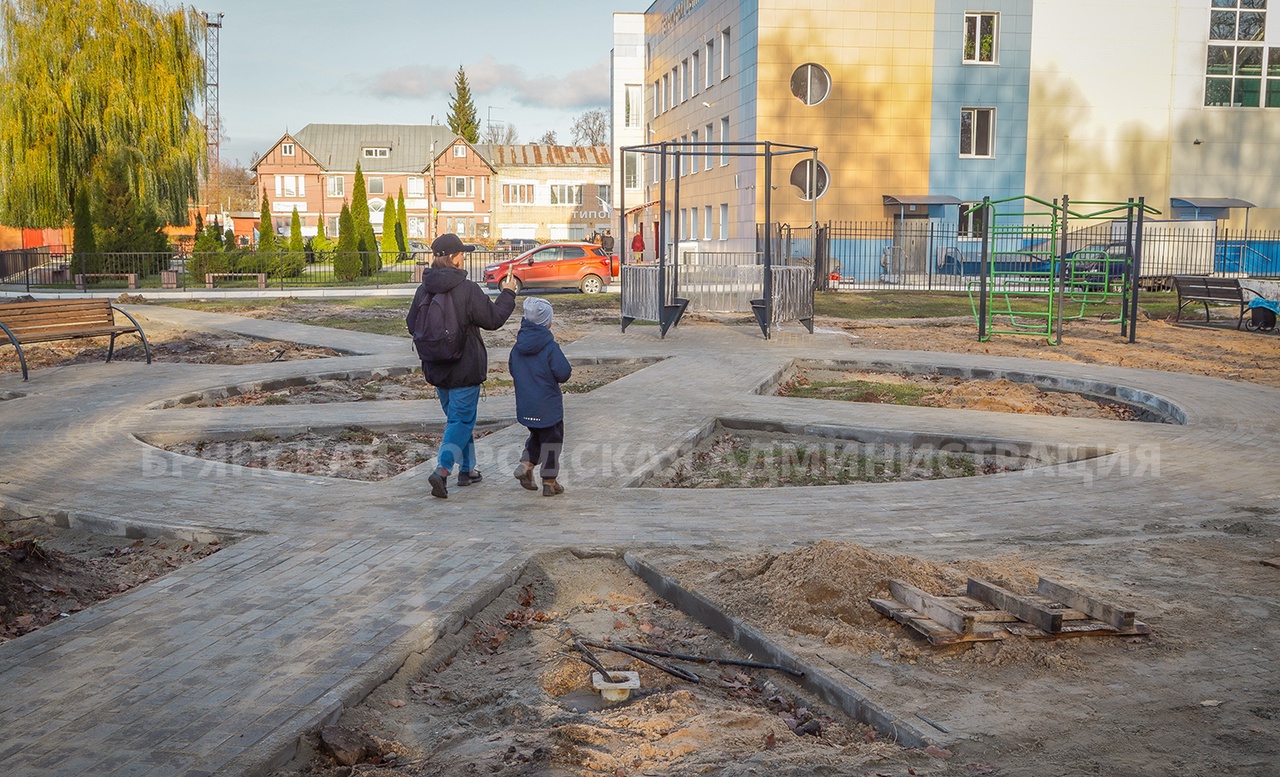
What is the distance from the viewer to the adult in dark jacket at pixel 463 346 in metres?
7.10

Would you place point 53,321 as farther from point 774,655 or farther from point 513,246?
point 513,246

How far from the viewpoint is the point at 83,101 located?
3716 centimetres

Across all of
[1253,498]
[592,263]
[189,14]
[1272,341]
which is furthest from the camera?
[189,14]

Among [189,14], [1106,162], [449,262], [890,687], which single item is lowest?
[890,687]

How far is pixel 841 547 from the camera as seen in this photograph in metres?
5.29

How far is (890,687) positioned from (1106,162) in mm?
38476

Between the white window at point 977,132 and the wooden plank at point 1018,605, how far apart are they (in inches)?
1395

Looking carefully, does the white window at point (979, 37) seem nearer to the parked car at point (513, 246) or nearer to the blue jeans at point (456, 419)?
the parked car at point (513, 246)

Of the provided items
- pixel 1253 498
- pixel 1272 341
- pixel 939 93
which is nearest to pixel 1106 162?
pixel 939 93

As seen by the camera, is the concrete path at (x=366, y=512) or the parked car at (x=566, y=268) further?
the parked car at (x=566, y=268)

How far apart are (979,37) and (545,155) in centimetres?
5849

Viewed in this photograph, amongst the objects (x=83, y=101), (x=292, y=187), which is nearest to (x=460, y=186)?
(x=292, y=187)

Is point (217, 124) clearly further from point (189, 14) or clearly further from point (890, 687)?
point (890, 687)

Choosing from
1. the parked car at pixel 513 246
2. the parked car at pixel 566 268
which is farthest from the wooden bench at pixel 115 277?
the parked car at pixel 513 246
